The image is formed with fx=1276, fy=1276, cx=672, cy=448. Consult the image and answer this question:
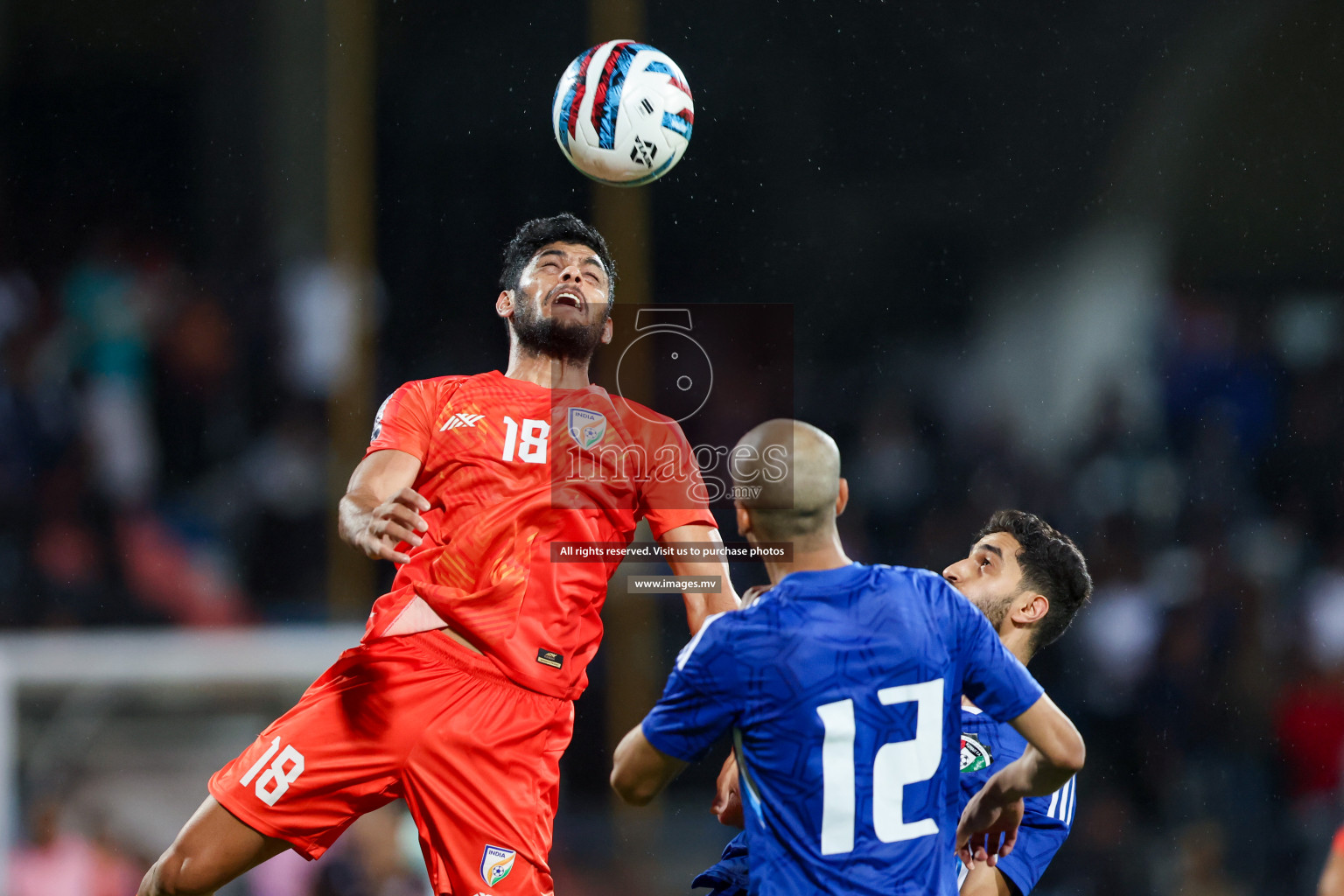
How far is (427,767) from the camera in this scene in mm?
3336

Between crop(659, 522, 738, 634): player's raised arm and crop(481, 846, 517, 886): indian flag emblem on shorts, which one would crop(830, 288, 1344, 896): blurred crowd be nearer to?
crop(659, 522, 738, 634): player's raised arm

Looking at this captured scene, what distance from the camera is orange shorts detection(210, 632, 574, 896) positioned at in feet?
10.9

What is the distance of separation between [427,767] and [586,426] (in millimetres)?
1039

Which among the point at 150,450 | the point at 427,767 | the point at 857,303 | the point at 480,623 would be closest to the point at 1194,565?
the point at 857,303

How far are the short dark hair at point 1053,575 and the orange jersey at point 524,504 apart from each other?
0.89m

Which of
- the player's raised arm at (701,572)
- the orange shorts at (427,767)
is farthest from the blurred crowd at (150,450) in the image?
the player's raised arm at (701,572)

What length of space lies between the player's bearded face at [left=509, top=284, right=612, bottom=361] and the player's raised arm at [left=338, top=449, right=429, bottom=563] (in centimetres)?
52

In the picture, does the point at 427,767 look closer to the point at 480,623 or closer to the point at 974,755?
the point at 480,623

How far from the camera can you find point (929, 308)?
331 inches

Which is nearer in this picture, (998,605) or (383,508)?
(383,508)

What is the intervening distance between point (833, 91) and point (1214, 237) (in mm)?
2886

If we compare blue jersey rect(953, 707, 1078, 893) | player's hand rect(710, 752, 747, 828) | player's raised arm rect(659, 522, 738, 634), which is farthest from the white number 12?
player's raised arm rect(659, 522, 738, 634)

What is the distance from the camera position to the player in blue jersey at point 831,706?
2422 mm

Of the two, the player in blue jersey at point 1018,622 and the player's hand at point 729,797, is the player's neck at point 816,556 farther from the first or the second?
the player in blue jersey at point 1018,622
